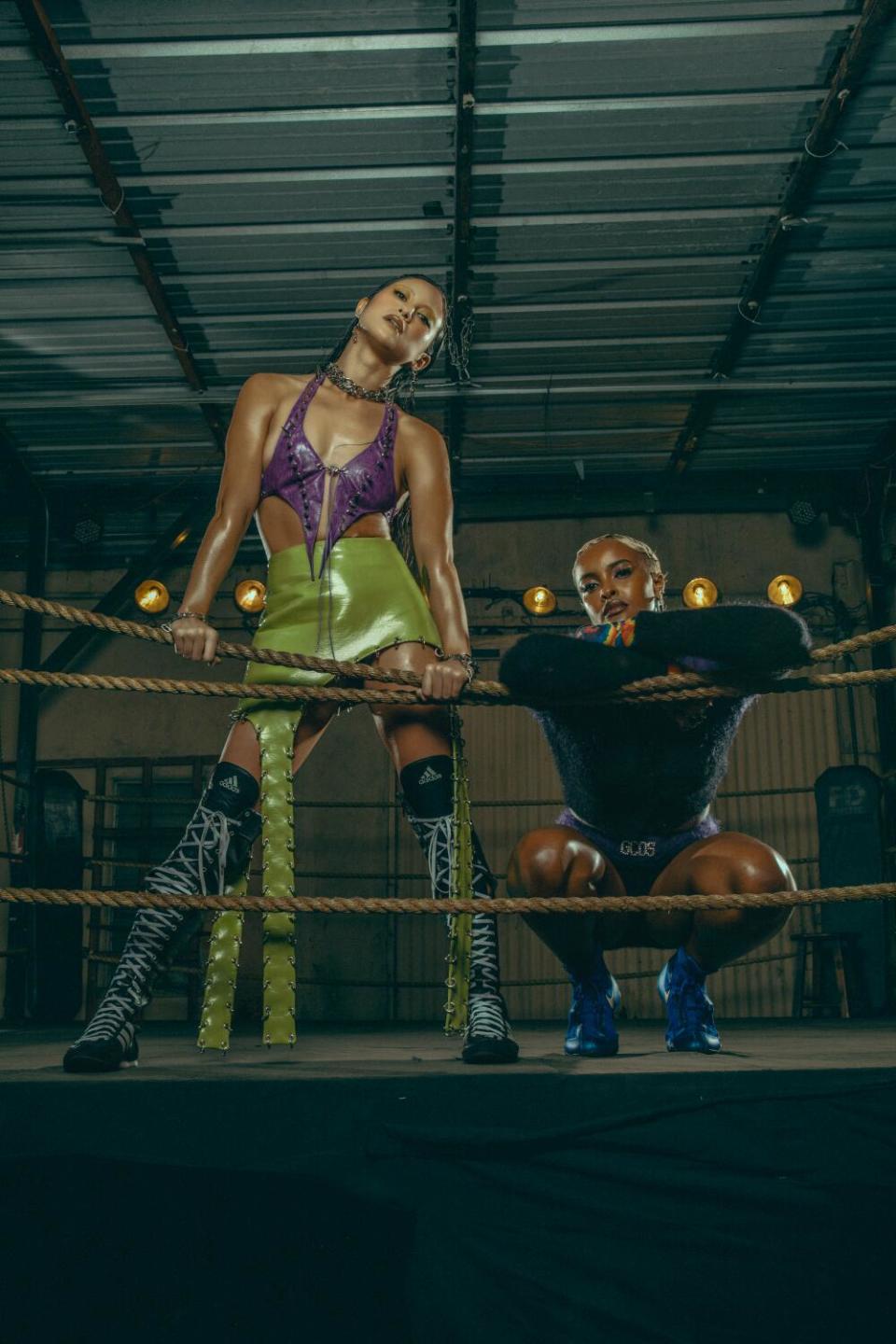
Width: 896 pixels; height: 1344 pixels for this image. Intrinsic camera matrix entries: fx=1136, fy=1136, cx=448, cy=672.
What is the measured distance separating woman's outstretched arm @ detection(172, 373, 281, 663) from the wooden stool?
18.8ft

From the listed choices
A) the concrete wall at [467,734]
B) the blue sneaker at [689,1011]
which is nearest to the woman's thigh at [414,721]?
the blue sneaker at [689,1011]

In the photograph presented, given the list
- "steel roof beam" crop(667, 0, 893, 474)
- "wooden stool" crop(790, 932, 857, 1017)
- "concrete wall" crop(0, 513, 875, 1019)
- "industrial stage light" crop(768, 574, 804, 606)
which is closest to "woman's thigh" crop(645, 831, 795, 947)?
"steel roof beam" crop(667, 0, 893, 474)

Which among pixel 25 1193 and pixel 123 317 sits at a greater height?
pixel 123 317

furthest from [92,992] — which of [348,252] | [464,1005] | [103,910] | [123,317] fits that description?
[464,1005]

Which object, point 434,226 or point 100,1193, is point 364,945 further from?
point 100,1193

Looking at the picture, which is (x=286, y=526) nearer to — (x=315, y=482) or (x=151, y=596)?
(x=315, y=482)

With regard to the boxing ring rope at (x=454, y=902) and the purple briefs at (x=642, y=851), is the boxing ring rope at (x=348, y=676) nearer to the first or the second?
the boxing ring rope at (x=454, y=902)

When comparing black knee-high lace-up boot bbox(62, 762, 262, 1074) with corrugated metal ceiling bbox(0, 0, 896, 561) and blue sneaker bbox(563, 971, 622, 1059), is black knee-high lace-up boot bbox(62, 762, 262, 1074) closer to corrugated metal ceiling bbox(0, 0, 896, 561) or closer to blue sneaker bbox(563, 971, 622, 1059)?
blue sneaker bbox(563, 971, 622, 1059)

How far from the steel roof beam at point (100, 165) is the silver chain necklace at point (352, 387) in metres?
3.11

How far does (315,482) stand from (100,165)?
3.84 metres

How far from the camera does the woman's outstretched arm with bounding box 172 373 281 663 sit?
2.42 meters

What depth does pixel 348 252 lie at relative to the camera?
627 centimetres

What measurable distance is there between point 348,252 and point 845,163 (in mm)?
2612

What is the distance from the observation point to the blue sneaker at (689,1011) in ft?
8.04
